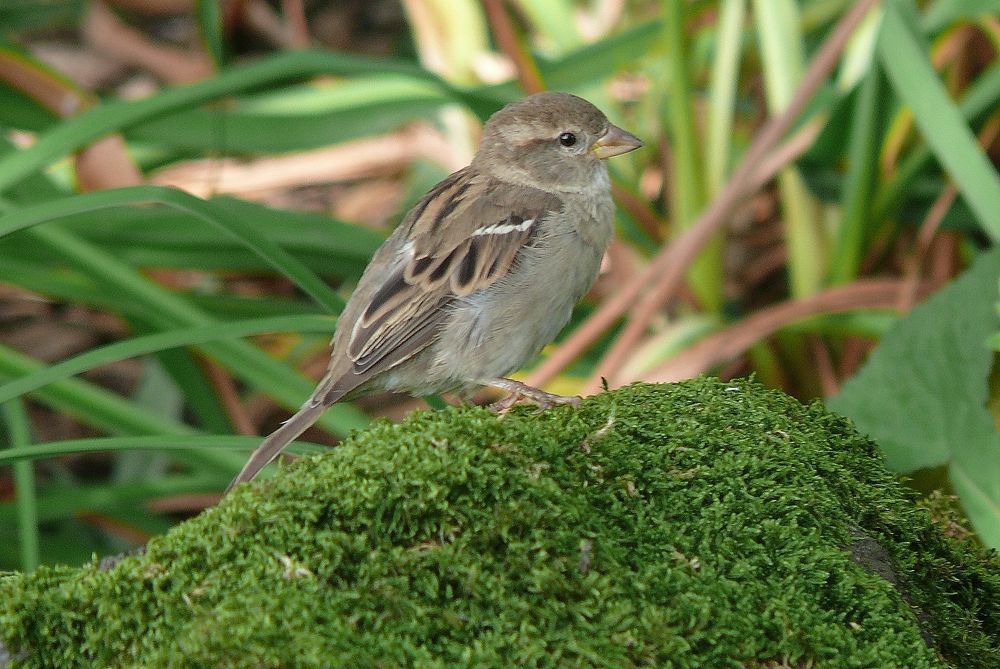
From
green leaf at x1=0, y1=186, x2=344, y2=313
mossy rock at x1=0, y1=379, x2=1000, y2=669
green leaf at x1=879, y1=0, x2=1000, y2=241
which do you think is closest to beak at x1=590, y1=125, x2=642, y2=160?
green leaf at x1=879, y1=0, x2=1000, y2=241

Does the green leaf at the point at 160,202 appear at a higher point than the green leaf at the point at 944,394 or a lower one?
lower

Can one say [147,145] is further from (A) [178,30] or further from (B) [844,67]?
(B) [844,67]

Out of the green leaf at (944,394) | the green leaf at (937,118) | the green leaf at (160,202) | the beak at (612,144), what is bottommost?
the green leaf at (160,202)

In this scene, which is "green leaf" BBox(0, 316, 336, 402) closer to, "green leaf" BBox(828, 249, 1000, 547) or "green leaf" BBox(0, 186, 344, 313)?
"green leaf" BBox(0, 186, 344, 313)

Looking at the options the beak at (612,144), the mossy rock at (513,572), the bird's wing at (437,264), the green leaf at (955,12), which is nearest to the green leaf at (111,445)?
the mossy rock at (513,572)

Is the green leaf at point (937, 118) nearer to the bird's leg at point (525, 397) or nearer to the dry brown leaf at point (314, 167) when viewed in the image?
the bird's leg at point (525, 397)

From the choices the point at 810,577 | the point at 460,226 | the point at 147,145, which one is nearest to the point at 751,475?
the point at 810,577
